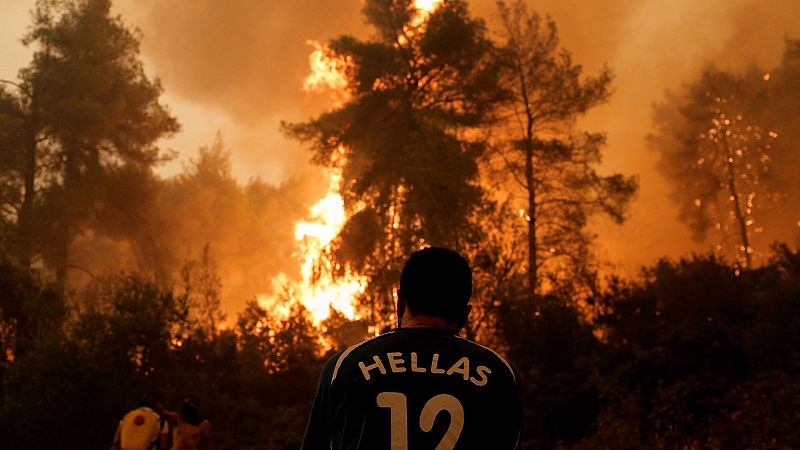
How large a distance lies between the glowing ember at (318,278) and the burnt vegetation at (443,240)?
1.50ft

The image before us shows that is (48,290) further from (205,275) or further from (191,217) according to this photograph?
(191,217)

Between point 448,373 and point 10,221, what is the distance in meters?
27.5

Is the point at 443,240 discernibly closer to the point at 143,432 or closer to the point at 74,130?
the point at 143,432

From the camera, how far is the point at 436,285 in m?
2.38

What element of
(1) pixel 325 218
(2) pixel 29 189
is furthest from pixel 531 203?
(2) pixel 29 189

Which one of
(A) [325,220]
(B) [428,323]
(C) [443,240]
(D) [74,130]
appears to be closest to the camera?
(B) [428,323]

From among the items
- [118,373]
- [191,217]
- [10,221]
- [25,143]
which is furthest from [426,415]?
[191,217]

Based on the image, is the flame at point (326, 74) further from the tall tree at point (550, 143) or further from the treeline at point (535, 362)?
the treeline at point (535, 362)

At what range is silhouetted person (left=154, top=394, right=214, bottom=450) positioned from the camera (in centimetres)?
898

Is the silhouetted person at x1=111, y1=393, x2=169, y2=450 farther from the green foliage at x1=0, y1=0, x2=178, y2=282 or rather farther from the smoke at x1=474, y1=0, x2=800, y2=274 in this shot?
the smoke at x1=474, y1=0, x2=800, y2=274

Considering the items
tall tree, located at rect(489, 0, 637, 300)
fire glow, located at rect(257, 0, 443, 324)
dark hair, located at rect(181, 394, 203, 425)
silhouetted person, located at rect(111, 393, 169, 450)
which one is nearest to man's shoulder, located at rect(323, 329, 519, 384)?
silhouetted person, located at rect(111, 393, 169, 450)

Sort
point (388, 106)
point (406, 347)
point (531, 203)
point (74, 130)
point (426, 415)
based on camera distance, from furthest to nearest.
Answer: point (74, 130)
point (388, 106)
point (531, 203)
point (406, 347)
point (426, 415)

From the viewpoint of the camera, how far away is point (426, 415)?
2.14 meters

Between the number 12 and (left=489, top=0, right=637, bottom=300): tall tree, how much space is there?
68.4 feet
